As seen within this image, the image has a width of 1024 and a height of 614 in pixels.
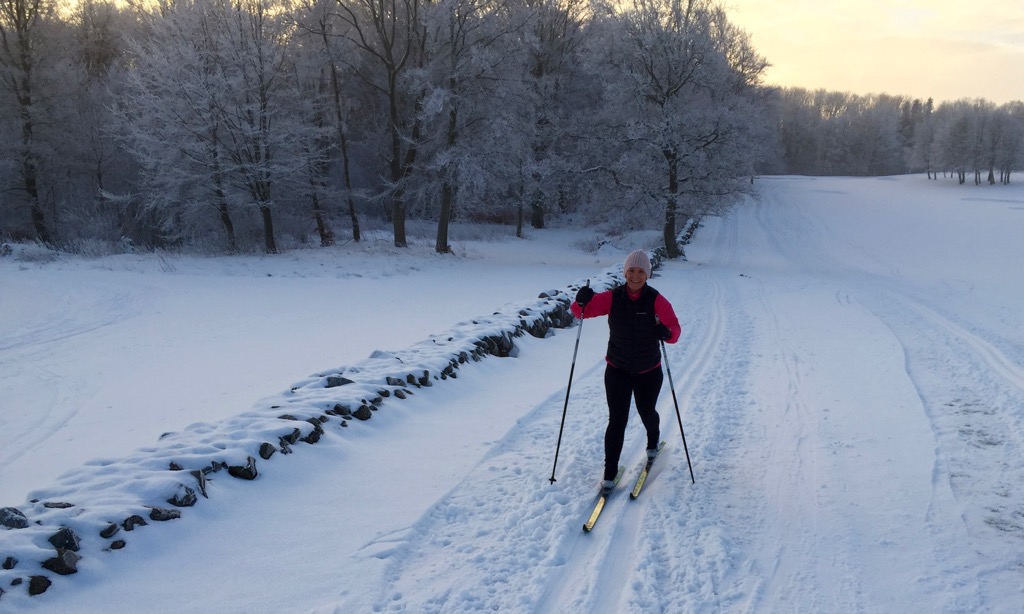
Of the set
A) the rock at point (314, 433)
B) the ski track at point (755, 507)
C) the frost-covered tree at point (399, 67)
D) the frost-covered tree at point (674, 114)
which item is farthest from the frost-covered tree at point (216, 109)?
the ski track at point (755, 507)

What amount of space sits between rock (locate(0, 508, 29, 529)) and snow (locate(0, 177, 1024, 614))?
119mm

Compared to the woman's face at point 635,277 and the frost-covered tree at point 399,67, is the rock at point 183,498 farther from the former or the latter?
the frost-covered tree at point 399,67

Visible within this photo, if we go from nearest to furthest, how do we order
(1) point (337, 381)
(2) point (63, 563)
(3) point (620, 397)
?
(2) point (63, 563) → (3) point (620, 397) → (1) point (337, 381)

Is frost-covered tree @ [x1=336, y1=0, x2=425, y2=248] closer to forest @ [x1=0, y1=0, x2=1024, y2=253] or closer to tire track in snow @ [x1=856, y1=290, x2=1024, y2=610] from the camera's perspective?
forest @ [x1=0, y1=0, x2=1024, y2=253]

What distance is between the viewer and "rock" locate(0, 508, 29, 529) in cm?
388

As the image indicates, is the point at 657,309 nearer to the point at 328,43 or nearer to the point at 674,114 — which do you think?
the point at 674,114

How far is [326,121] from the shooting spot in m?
29.6

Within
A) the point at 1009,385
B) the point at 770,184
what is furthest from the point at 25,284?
the point at 770,184

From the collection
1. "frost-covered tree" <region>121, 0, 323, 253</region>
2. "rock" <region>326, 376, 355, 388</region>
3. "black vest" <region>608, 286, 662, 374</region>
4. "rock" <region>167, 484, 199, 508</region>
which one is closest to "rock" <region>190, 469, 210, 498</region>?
"rock" <region>167, 484, 199, 508</region>

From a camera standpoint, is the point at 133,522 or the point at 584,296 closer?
the point at 133,522

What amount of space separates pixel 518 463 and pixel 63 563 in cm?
354

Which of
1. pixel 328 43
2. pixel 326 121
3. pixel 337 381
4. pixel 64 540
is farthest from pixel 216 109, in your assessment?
pixel 64 540

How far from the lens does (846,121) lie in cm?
11944

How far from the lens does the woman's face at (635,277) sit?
511cm
